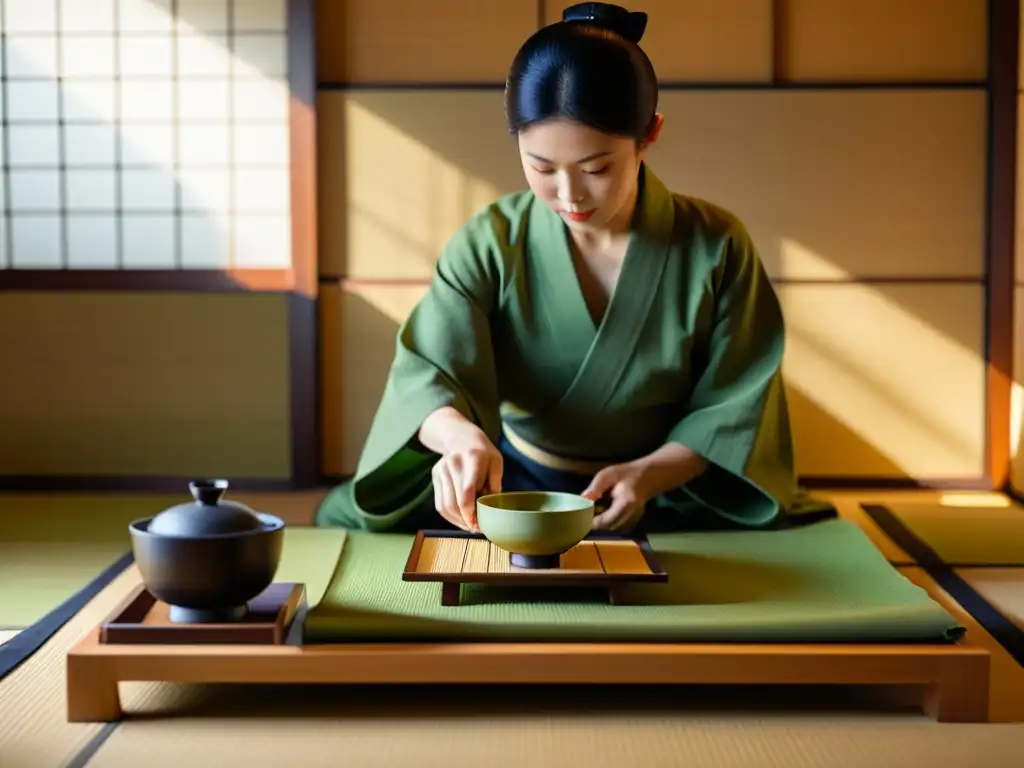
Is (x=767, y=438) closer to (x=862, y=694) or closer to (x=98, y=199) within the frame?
(x=862, y=694)

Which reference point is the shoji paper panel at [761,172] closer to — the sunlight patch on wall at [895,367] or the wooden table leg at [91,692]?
the sunlight patch on wall at [895,367]

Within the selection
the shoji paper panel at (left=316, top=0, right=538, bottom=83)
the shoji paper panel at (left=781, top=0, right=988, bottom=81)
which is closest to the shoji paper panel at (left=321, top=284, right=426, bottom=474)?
the shoji paper panel at (left=316, top=0, right=538, bottom=83)

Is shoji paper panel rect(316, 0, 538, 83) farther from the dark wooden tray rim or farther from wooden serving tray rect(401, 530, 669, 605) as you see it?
the dark wooden tray rim

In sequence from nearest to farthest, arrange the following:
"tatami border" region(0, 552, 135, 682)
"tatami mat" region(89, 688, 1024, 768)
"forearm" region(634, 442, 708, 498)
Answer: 1. "tatami mat" region(89, 688, 1024, 768)
2. "tatami border" region(0, 552, 135, 682)
3. "forearm" region(634, 442, 708, 498)

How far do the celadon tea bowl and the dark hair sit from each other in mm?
739

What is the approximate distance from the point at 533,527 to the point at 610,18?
104cm

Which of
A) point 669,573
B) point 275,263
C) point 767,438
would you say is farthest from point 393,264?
point 669,573

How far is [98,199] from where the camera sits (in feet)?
13.8

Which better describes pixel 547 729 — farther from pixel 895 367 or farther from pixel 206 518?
pixel 895 367

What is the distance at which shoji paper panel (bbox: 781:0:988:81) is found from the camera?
4.08 meters

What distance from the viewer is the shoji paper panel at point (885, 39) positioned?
13.4 feet

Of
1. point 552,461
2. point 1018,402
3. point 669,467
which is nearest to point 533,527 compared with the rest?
point 669,467

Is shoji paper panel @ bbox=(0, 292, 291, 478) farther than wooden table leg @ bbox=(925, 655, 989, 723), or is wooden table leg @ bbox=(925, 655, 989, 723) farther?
A: shoji paper panel @ bbox=(0, 292, 291, 478)

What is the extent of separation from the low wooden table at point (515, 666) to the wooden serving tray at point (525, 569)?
0.16 metres
